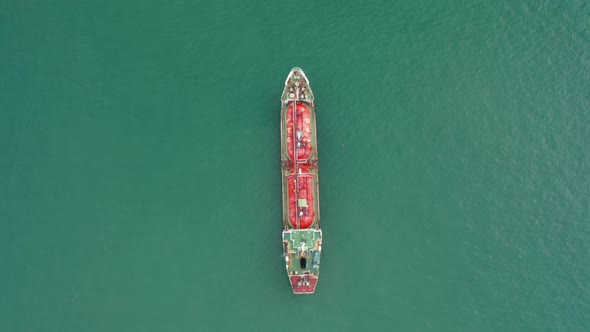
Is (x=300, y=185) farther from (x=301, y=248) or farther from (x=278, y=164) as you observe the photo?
(x=301, y=248)

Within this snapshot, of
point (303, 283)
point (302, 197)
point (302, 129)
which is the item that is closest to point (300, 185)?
A: point (302, 197)

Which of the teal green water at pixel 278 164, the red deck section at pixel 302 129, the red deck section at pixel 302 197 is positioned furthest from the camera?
the teal green water at pixel 278 164

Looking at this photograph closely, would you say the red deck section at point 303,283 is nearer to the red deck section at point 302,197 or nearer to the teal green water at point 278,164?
the teal green water at point 278,164

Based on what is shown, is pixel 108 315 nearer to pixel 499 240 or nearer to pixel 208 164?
pixel 208 164

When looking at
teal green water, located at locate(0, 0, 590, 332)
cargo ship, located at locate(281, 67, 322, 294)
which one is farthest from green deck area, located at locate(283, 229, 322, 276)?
teal green water, located at locate(0, 0, 590, 332)

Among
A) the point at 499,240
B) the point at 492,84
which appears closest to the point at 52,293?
the point at 499,240

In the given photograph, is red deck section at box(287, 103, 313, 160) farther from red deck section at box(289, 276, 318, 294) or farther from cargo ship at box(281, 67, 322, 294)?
red deck section at box(289, 276, 318, 294)

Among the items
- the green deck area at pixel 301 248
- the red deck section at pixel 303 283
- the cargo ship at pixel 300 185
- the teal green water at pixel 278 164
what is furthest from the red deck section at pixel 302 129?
the red deck section at pixel 303 283
